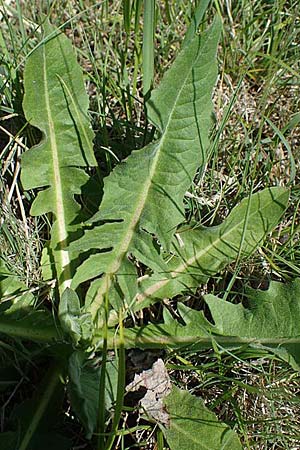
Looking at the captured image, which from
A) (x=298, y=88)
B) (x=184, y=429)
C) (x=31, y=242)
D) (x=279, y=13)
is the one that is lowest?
(x=184, y=429)

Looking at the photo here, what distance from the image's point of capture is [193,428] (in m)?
1.59

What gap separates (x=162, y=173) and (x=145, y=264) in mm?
237

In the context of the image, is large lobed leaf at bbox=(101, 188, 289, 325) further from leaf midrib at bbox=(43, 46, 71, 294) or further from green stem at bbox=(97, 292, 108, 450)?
green stem at bbox=(97, 292, 108, 450)

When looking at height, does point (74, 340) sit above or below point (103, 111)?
below

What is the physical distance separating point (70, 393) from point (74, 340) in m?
0.20

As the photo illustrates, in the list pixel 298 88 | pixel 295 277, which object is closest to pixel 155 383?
pixel 295 277

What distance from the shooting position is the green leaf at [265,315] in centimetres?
168

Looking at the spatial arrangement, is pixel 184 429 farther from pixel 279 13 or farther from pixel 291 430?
pixel 279 13

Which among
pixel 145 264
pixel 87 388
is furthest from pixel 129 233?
pixel 87 388

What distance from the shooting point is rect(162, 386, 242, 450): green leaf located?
1.55 metres

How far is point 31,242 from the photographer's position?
187 centimetres

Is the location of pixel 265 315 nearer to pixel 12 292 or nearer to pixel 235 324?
pixel 235 324

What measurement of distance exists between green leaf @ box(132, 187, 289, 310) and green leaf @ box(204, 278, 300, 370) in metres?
0.13

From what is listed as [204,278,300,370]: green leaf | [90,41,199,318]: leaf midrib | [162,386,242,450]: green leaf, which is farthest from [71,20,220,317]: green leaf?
[162,386,242,450]: green leaf
